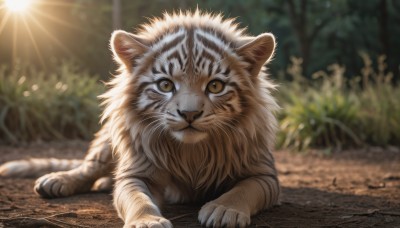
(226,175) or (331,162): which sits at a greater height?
(226,175)

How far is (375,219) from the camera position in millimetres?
3494

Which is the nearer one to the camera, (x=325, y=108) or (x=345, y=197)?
(x=345, y=197)

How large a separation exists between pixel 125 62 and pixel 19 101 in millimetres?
6333

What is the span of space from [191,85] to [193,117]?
279 millimetres

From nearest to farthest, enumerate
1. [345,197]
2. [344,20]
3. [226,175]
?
[226,175]
[345,197]
[344,20]

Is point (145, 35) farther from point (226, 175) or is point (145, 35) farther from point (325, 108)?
point (325, 108)

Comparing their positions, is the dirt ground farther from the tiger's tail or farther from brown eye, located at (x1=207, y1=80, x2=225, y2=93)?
brown eye, located at (x1=207, y1=80, x2=225, y2=93)

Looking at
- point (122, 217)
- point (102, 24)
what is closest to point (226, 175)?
point (122, 217)

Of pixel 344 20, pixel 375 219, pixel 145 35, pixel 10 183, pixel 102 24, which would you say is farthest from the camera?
pixel 344 20

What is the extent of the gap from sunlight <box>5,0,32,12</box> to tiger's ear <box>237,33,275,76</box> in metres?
10.0

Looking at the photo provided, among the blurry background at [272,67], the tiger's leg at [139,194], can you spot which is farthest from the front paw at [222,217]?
the blurry background at [272,67]

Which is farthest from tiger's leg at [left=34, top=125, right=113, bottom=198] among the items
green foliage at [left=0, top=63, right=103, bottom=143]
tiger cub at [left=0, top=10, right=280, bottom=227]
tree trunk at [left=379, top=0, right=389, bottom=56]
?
tree trunk at [left=379, top=0, right=389, bottom=56]

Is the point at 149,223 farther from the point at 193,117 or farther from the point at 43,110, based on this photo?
the point at 43,110

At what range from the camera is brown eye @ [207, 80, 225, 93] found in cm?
351
